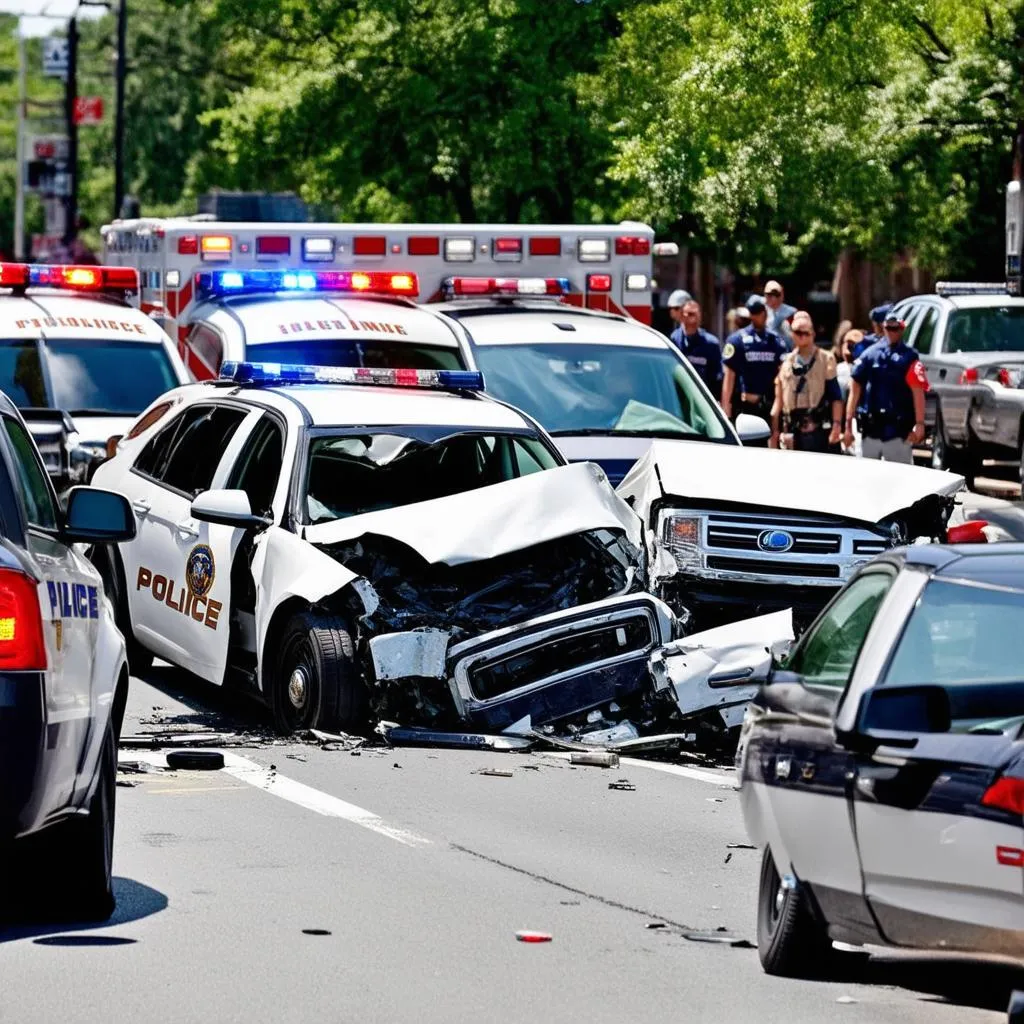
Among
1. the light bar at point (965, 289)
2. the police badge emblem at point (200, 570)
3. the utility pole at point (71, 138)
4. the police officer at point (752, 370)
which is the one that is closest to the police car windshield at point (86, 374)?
the police officer at point (752, 370)

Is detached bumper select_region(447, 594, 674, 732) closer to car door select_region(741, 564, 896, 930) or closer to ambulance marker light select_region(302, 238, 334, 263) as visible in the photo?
car door select_region(741, 564, 896, 930)

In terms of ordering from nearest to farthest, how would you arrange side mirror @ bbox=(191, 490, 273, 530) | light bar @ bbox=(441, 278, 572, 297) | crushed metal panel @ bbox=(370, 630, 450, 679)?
crushed metal panel @ bbox=(370, 630, 450, 679) < side mirror @ bbox=(191, 490, 273, 530) < light bar @ bbox=(441, 278, 572, 297)

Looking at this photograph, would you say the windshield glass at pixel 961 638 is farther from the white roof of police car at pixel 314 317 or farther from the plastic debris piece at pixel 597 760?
the white roof of police car at pixel 314 317

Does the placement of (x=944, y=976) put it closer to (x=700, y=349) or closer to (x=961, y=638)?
(x=961, y=638)

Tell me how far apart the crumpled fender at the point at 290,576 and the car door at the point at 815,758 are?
4.12 m

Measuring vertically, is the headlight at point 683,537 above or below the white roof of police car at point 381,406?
below

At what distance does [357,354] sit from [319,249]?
3.08 meters

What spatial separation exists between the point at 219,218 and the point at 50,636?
71.4 feet

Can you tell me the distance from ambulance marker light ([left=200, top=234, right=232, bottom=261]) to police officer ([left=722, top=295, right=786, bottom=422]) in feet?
13.4

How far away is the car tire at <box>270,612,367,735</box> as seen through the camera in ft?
35.8

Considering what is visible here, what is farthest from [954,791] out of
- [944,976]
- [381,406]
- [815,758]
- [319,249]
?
[319,249]

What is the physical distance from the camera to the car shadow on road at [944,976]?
257 inches

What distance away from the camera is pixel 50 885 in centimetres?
727

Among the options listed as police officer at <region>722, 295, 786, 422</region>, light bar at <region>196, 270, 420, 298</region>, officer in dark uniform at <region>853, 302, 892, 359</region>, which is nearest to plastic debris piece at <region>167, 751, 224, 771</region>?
light bar at <region>196, 270, 420, 298</region>
